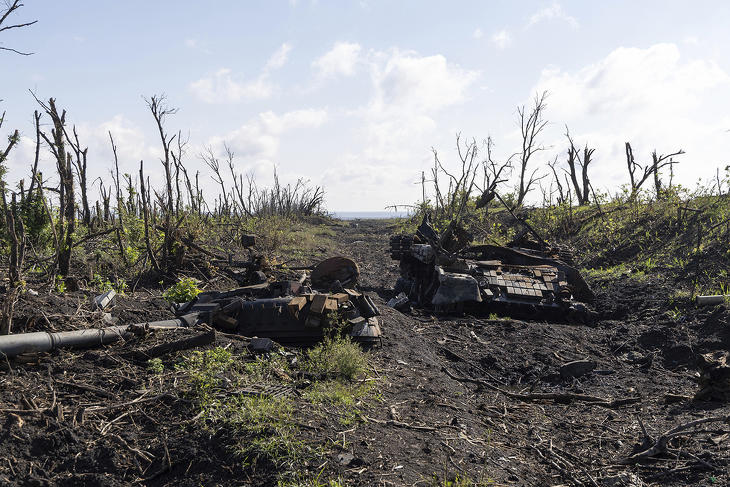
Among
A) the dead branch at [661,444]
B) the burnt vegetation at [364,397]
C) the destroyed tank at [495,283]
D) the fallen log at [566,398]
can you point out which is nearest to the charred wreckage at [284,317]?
the burnt vegetation at [364,397]

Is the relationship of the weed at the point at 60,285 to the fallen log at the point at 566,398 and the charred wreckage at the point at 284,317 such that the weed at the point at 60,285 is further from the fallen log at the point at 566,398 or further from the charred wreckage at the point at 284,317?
the fallen log at the point at 566,398

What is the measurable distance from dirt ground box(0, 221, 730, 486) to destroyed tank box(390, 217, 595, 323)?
2033 millimetres

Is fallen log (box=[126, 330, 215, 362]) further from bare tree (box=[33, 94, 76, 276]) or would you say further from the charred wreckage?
bare tree (box=[33, 94, 76, 276])

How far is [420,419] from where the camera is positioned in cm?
440

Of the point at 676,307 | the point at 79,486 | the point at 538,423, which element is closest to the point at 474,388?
the point at 538,423

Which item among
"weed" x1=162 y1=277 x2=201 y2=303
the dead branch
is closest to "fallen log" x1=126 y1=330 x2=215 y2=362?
"weed" x1=162 y1=277 x2=201 y2=303

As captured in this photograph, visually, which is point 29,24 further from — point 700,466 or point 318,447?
point 700,466

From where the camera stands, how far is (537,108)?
3203 centimetres

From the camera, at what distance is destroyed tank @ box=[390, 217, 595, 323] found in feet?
31.1

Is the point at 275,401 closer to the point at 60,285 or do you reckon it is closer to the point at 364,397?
the point at 364,397

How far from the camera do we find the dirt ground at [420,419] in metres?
3.39

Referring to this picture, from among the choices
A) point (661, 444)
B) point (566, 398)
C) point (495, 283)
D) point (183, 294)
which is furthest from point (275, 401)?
point (495, 283)

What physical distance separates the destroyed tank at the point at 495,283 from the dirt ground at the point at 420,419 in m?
2.03

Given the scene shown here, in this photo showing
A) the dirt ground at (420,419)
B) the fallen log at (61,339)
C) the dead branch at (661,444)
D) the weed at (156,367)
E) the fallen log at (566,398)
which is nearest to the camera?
the dirt ground at (420,419)
